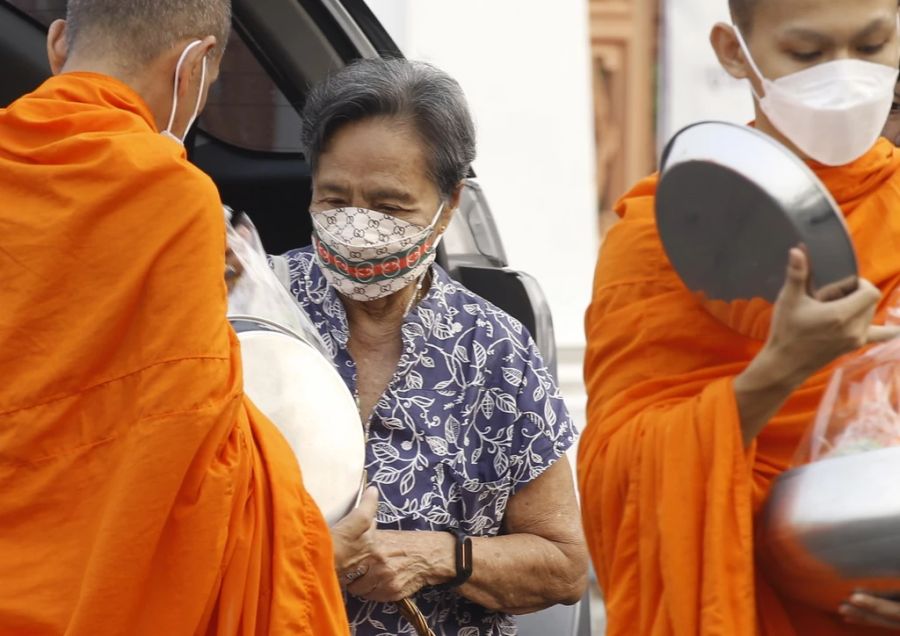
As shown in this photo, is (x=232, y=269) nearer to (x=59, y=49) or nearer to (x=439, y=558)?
(x=59, y=49)

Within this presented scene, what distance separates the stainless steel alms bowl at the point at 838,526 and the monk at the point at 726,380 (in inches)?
1.9

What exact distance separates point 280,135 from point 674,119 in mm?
4209

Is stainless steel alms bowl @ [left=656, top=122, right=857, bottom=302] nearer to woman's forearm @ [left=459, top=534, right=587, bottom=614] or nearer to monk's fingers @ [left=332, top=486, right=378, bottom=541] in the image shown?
monk's fingers @ [left=332, top=486, right=378, bottom=541]

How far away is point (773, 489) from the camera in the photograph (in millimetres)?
2213

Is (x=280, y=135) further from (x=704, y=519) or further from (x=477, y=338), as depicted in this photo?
(x=704, y=519)

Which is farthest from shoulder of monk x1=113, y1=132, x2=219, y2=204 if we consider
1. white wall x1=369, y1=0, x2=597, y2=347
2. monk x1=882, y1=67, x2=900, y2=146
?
white wall x1=369, y1=0, x2=597, y2=347

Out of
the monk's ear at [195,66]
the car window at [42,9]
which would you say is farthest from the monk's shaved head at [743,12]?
the car window at [42,9]

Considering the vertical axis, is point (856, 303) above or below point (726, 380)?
above

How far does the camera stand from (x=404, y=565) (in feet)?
8.82

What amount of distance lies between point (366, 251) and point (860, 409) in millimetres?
868

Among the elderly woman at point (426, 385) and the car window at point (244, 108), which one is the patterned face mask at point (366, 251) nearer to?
the elderly woman at point (426, 385)

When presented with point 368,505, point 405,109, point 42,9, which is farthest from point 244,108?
point 368,505

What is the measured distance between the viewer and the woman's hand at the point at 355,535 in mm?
2518

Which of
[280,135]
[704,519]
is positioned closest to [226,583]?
[704,519]
